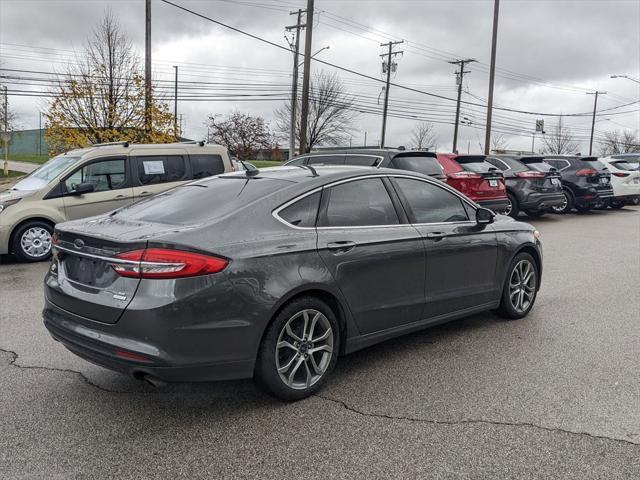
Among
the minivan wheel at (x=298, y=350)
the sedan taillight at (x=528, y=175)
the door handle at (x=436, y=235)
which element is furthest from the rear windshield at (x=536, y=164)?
→ the minivan wheel at (x=298, y=350)

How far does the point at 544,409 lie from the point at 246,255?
6.85 feet

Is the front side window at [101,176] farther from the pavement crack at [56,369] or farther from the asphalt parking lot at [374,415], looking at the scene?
the pavement crack at [56,369]

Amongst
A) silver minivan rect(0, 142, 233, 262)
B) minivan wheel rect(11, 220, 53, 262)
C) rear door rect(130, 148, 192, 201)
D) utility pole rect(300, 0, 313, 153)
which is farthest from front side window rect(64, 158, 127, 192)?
utility pole rect(300, 0, 313, 153)

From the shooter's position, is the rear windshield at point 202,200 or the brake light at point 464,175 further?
the brake light at point 464,175

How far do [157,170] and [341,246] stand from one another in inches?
266

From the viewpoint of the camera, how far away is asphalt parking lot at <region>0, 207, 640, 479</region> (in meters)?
3.01

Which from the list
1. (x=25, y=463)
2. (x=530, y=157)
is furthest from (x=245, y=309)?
(x=530, y=157)

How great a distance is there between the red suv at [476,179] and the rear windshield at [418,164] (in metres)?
0.77

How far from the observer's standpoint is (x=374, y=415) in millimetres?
3590

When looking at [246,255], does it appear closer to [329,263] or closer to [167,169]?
[329,263]

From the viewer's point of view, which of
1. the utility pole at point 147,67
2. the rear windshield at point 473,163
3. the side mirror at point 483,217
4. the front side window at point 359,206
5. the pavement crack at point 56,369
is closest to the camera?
the pavement crack at point 56,369

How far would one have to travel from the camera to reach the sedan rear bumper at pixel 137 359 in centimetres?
325

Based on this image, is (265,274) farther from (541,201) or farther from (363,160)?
(541,201)

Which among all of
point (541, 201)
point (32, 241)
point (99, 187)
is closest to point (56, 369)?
point (32, 241)
